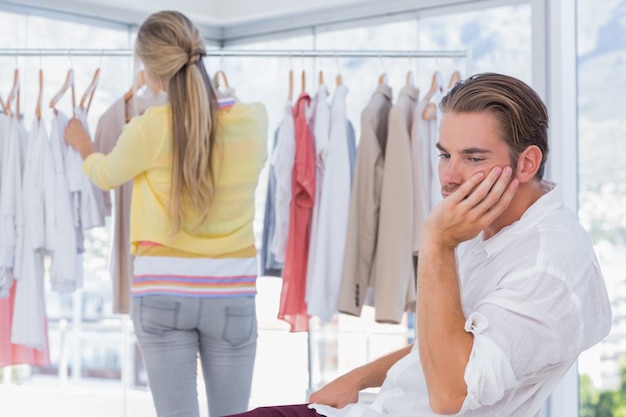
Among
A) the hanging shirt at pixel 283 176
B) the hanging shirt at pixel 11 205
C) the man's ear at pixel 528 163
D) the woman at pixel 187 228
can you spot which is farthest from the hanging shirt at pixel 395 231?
the man's ear at pixel 528 163

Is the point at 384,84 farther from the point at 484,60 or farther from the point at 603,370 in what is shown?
the point at 603,370

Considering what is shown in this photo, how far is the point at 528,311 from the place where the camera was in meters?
1.57

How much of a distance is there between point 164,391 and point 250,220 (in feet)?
1.87

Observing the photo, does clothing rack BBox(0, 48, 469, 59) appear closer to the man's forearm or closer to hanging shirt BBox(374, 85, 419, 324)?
hanging shirt BBox(374, 85, 419, 324)

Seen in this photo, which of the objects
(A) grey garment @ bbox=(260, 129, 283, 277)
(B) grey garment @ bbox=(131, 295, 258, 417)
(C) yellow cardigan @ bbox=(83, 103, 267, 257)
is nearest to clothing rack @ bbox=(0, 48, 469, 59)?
(A) grey garment @ bbox=(260, 129, 283, 277)

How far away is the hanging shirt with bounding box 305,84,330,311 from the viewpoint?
A: 11.6ft

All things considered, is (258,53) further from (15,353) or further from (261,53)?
(15,353)

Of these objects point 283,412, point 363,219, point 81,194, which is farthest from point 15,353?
point 283,412

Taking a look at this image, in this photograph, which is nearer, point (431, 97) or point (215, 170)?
point (215, 170)

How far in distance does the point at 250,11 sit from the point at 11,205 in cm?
163

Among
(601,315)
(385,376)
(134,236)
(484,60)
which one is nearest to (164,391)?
(134,236)

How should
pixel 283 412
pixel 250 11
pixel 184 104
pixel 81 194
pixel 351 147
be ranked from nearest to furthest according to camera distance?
pixel 283 412 < pixel 184 104 < pixel 81 194 < pixel 351 147 < pixel 250 11

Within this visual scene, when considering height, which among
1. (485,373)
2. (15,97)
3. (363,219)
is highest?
(15,97)

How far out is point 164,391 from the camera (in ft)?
8.93
